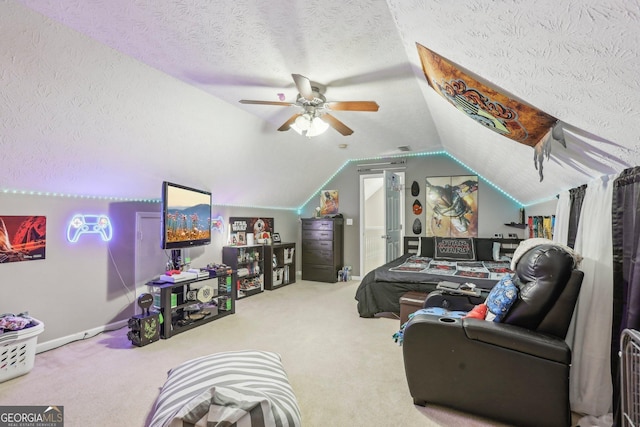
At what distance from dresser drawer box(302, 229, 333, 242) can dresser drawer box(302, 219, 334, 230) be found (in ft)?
0.20

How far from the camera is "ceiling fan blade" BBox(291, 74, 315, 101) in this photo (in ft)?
7.44

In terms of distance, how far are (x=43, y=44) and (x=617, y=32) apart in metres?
2.82

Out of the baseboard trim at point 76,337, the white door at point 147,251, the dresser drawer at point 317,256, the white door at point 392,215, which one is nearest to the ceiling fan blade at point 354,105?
the white door at point 147,251

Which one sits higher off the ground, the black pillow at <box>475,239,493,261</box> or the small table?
the black pillow at <box>475,239,493,261</box>

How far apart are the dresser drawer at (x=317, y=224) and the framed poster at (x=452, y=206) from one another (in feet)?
5.89

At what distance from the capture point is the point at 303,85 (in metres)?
2.37

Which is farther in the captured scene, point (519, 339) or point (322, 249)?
point (322, 249)

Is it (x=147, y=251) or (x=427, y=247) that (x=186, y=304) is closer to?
(x=147, y=251)

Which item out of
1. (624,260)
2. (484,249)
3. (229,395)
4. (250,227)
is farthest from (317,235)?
(229,395)

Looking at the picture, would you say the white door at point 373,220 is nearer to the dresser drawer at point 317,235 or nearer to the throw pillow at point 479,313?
the dresser drawer at point 317,235

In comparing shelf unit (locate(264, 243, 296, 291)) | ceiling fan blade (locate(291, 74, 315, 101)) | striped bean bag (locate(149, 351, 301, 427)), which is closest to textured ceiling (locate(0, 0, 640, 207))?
ceiling fan blade (locate(291, 74, 315, 101))

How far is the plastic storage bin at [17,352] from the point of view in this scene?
2.37 meters

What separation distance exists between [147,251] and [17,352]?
155 cm

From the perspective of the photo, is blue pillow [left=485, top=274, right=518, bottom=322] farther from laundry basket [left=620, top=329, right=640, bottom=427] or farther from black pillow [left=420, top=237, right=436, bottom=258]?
black pillow [left=420, top=237, right=436, bottom=258]
